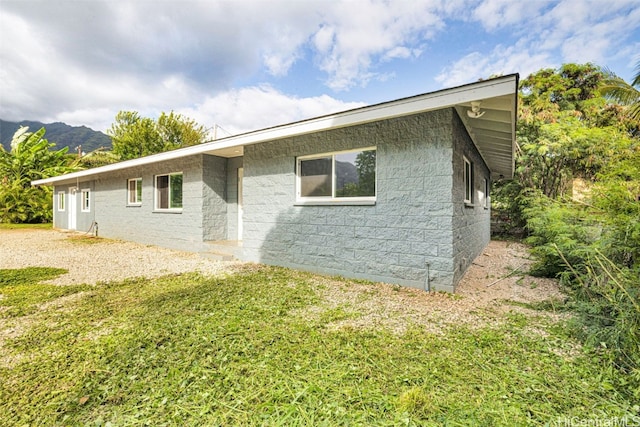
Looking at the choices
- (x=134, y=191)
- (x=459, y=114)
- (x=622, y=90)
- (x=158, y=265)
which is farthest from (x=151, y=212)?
(x=622, y=90)

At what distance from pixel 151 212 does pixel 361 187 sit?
835 centimetres

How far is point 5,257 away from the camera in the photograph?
8047 mm

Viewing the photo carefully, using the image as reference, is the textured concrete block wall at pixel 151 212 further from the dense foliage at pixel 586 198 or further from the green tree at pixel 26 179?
the green tree at pixel 26 179

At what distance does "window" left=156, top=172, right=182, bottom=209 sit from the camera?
926cm

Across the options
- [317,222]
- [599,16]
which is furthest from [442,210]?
[599,16]

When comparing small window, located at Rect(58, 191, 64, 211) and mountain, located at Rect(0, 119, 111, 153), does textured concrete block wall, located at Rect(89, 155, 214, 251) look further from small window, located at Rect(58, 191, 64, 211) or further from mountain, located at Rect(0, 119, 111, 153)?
mountain, located at Rect(0, 119, 111, 153)

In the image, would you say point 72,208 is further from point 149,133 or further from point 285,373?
point 285,373

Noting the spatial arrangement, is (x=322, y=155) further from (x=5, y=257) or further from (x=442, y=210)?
(x=5, y=257)

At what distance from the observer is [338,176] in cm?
585

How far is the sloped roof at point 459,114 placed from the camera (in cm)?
401

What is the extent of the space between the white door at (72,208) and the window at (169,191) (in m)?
→ 9.41

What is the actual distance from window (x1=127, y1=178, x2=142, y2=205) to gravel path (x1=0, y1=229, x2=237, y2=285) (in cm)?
188

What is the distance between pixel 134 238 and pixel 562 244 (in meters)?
13.0

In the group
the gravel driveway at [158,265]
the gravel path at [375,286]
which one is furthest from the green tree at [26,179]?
the gravel path at [375,286]
